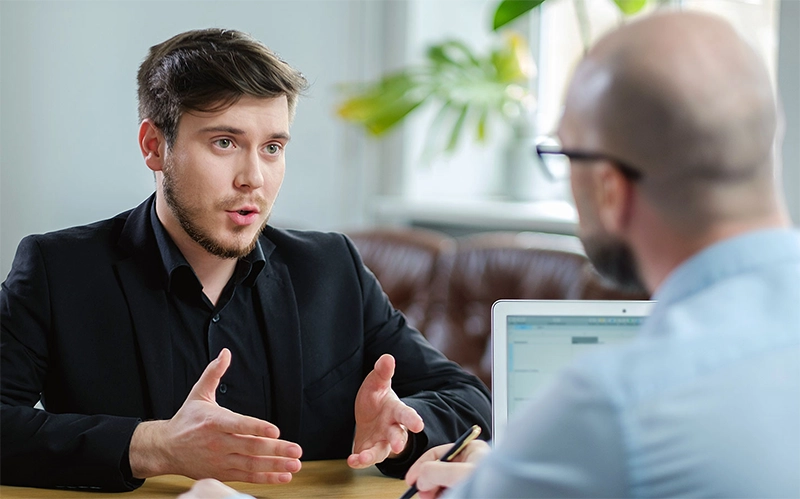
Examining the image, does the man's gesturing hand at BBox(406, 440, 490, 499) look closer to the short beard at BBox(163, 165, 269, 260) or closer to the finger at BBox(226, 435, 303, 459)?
the finger at BBox(226, 435, 303, 459)

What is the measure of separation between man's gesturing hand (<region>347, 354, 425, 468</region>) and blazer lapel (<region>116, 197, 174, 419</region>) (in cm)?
32

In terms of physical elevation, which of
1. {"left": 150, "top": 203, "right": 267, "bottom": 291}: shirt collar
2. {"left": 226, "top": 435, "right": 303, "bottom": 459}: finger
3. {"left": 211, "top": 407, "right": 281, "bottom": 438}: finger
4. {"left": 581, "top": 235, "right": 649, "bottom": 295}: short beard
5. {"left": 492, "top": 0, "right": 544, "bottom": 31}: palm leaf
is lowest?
{"left": 226, "top": 435, "right": 303, "bottom": 459}: finger

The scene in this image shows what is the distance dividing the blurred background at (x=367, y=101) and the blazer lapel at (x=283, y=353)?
71 centimetres

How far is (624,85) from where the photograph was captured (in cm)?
82

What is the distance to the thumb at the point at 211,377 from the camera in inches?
51.3

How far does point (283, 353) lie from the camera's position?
169 centimetres

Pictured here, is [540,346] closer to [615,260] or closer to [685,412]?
[615,260]

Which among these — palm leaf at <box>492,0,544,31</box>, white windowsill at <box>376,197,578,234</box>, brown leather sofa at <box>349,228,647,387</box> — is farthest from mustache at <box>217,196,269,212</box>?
white windowsill at <box>376,197,578,234</box>

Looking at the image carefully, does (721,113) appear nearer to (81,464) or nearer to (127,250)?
(81,464)

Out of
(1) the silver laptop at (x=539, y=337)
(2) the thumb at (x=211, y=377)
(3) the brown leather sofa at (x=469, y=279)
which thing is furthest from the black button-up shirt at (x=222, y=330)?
(3) the brown leather sofa at (x=469, y=279)

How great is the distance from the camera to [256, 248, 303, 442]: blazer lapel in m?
1.68

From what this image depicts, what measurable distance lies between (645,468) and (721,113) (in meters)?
0.31

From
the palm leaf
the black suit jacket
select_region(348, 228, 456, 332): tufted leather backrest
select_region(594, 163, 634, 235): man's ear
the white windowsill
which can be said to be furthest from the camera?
the white windowsill

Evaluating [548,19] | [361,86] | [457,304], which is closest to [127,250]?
[457,304]
